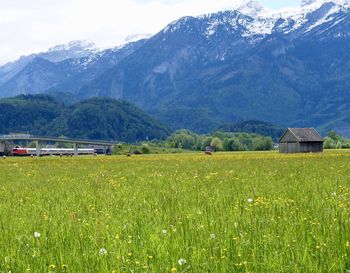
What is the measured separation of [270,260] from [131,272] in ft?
5.99

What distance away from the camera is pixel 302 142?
113438 millimetres

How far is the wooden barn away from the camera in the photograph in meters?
113

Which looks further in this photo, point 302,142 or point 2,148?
point 2,148

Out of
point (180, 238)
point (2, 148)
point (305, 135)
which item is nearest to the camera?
point (180, 238)

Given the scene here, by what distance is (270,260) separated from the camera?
6.42 meters

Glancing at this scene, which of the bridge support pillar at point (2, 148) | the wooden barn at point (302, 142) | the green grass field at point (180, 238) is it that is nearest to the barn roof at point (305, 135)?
the wooden barn at point (302, 142)

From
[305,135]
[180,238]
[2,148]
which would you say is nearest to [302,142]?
[305,135]

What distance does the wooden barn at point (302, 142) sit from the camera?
372 feet

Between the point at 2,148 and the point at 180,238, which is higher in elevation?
the point at 180,238

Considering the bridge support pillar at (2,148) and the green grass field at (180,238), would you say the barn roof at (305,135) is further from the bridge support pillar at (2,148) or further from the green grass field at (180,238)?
the bridge support pillar at (2,148)

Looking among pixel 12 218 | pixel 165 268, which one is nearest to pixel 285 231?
pixel 165 268

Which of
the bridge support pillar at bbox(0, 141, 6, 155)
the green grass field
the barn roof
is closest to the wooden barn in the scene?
the barn roof

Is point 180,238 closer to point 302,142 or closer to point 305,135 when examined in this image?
point 302,142

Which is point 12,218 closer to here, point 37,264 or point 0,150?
point 37,264
